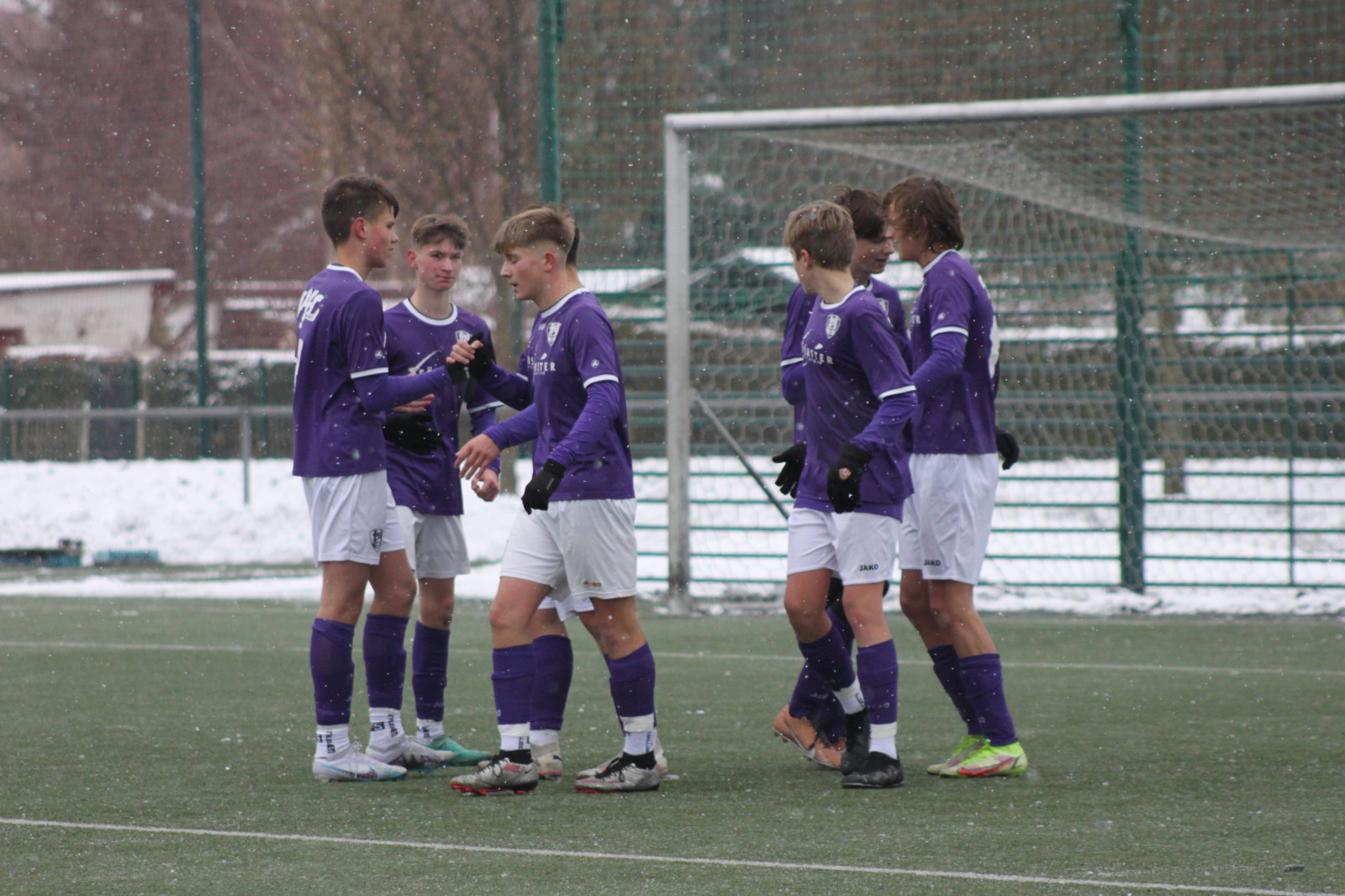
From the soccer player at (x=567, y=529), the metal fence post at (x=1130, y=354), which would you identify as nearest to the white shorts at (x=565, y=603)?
the soccer player at (x=567, y=529)

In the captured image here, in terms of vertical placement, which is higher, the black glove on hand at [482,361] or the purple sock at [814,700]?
the black glove on hand at [482,361]

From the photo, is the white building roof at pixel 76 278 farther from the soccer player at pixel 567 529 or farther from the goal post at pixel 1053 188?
the soccer player at pixel 567 529

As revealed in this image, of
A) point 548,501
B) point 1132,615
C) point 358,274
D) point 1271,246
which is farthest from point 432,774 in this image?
point 1271,246

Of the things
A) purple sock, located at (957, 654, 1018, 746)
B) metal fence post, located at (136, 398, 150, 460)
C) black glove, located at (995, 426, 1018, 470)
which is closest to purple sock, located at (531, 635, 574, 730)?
purple sock, located at (957, 654, 1018, 746)

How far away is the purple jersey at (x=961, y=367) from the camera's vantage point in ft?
16.4

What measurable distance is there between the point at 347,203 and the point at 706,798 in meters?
2.27

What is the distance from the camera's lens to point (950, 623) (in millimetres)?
5098

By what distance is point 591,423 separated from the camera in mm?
4594

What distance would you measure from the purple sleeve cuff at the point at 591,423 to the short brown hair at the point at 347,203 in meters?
1.05

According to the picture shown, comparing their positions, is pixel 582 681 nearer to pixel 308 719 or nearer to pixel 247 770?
pixel 308 719

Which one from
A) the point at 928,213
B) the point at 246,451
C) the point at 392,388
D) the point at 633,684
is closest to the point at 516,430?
the point at 392,388

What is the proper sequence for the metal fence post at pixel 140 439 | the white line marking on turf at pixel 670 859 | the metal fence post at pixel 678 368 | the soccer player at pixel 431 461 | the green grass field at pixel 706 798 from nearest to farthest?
the white line marking on turf at pixel 670 859, the green grass field at pixel 706 798, the soccer player at pixel 431 461, the metal fence post at pixel 678 368, the metal fence post at pixel 140 439

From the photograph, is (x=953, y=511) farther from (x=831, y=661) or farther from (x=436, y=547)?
(x=436, y=547)

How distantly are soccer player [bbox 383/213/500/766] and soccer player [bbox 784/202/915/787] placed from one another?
1146mm
